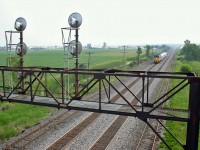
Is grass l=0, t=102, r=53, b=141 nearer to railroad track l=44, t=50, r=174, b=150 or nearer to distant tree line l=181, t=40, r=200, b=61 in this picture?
railroad track l=44, t=50, r=174, b=150

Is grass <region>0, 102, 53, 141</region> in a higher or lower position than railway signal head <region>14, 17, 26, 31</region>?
lower

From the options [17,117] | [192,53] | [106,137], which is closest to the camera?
[106,137]

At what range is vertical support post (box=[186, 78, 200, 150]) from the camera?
9.35 m

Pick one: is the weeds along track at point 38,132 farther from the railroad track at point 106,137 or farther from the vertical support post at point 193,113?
the vertical support post at point 193,113

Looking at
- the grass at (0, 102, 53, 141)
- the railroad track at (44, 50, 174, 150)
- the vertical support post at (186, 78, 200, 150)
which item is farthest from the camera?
the grass at (0, 102, 53, 141)

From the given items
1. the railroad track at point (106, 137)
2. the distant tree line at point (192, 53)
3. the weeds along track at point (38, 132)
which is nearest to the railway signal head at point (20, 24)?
the weeds along track at point (38, 132)

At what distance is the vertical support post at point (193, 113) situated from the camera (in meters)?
9.35

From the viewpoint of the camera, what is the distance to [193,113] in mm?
9492

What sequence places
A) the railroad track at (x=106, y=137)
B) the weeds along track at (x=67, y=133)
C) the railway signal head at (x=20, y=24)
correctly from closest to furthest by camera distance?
1. the railroad track at (x=106, y=137)
2. the weeds along track at (x=67, y=133)
3. the railway signal head at (x=20, y=24)

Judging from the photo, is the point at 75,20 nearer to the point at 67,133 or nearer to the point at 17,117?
the point at 67,133

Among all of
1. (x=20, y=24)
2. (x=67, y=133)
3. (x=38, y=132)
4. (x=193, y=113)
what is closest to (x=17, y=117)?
(x=38, y=132)

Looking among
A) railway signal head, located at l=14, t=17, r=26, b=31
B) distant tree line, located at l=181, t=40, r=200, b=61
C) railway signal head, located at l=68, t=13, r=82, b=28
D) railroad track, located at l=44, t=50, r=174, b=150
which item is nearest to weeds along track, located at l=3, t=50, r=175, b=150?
railroad track, located at l=44, t=50, r=174, b=150

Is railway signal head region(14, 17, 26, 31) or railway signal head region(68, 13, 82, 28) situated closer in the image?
railway signal head region(68, 13, 82, 28)

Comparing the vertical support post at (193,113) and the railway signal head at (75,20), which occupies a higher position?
the railway signal head at (75,20)
